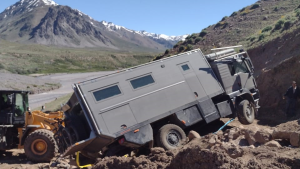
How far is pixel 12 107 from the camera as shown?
1203 centimetres

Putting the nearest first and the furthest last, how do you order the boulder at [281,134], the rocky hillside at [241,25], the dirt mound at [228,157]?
the dirt mound at [228,157]
the boulder at [281,134]
the rocky hillside at [241,25]

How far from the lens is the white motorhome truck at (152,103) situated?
28.7ft

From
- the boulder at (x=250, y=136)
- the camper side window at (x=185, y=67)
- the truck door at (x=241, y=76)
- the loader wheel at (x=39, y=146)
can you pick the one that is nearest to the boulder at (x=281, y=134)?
the boulder at (x=250, y=136)

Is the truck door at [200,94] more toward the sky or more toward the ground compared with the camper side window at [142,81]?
more toward the ground

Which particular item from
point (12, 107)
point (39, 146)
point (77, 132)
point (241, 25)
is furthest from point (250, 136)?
point (241, 25)

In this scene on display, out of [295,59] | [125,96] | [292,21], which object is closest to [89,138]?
[125,96]

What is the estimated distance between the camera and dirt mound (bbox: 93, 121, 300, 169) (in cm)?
537

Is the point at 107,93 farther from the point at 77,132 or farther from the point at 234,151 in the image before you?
the point at 234,151

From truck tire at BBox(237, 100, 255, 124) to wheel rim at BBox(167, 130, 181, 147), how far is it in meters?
3.03

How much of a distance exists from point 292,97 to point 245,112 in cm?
209

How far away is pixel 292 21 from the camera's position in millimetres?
22750

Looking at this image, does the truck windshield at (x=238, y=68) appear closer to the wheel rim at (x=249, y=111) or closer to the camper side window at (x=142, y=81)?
the wheel rim at (x=249, y=111)

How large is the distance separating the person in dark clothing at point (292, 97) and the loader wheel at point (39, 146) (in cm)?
880

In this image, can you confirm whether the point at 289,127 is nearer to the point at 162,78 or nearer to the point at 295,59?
the point at 162,78
